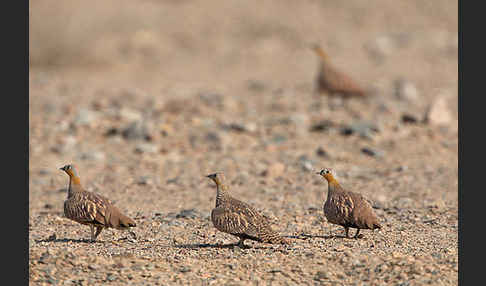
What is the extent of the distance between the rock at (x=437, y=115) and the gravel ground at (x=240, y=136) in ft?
0.11

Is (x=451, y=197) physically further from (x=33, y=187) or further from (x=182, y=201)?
(x=33, y=187)

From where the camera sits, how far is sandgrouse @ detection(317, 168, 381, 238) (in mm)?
8203

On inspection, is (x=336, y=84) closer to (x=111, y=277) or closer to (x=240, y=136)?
(x=240, y=136)

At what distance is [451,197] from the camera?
36.3 ft

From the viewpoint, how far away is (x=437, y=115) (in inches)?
618

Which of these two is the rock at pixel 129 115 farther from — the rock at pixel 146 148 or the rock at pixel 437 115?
the rock at pixel 437 115

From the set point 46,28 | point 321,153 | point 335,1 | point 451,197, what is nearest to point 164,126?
point 321,153

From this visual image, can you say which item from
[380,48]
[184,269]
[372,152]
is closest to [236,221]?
[184,269]

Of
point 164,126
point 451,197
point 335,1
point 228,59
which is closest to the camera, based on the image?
point 451,197

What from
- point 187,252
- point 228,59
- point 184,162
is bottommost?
point 187,252

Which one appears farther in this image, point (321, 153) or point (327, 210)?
point (321, 153)

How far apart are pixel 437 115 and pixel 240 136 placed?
3887 mm

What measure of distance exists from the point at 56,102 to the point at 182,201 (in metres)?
7.43

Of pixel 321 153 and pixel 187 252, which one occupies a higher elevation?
pixel 321 153
